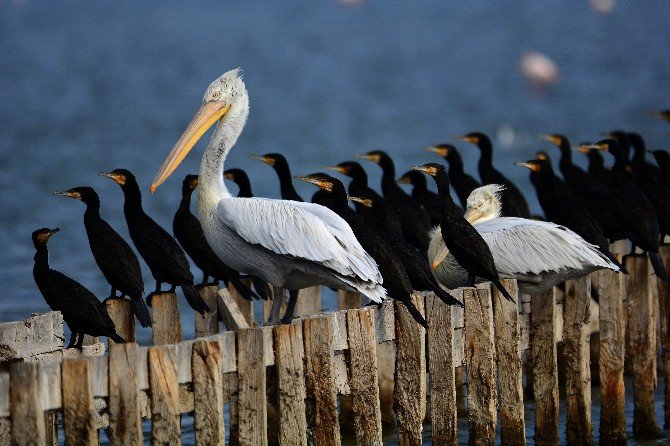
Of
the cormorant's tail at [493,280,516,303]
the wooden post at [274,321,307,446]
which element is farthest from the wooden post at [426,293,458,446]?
the wooden post at [274,321,307,446]

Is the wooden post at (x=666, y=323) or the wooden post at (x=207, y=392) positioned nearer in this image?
the wooden post at (x=207, y=392)

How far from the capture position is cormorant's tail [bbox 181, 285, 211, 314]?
27.7 ft

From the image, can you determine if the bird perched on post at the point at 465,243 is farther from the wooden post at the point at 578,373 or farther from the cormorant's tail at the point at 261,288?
the cormorant's tail at the point at 261,288

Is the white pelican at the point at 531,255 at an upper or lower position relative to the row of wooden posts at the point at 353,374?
upper

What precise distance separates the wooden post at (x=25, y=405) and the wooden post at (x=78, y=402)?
0.13m

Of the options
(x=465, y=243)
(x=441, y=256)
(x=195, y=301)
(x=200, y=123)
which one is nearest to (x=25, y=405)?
(x=195, y=301)

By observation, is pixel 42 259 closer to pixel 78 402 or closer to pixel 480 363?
pixel 480 363

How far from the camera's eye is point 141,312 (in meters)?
8.17

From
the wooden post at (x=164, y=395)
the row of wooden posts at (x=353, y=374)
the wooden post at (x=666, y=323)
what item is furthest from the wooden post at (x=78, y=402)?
the wooden post at (x=666, y=323)

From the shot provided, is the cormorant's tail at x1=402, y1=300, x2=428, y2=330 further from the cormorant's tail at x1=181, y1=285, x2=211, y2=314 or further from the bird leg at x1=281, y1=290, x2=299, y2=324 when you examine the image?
the cormorant's tail at x1=181, y1=285, x2=211, y2=314

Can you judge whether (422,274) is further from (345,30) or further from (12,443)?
(345,30)

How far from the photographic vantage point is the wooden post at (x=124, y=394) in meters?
5.89

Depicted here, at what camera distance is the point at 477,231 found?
352 inches

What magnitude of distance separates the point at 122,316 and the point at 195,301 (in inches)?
18.8
